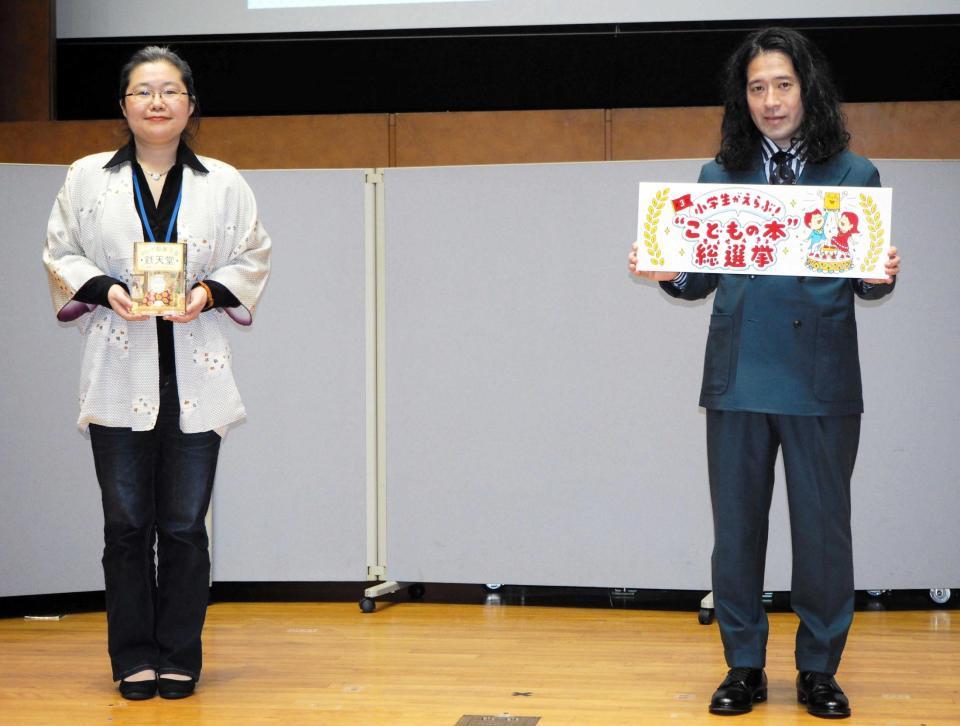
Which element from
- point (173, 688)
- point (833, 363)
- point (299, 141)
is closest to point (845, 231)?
point (833, 363)

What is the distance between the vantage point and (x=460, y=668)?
3078 mm

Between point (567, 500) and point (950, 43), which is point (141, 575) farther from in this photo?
point (950, 43)

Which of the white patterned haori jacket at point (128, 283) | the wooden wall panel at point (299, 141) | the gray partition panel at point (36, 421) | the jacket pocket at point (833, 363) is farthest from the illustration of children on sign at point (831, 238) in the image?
the wooden wall panel at point (299, 141)

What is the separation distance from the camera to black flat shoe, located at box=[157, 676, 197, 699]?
2.75 meters

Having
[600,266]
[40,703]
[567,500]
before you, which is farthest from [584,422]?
[40,703]

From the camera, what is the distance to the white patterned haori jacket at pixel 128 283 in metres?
2.70

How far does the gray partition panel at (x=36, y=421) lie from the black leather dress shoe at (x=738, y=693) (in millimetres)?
2240

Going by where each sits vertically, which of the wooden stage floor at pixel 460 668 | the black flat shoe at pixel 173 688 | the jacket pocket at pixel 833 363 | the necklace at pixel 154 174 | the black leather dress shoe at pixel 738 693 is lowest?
the wooden stage floor at pixel 460 668

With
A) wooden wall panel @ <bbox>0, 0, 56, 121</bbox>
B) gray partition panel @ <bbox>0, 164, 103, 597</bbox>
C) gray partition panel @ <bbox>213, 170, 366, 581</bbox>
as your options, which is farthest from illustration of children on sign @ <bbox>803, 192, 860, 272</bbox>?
wooden wall panel @ <bbox>0, 0, 56, 121</bbox>

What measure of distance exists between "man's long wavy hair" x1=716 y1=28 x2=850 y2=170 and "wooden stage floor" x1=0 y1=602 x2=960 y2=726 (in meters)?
1.22

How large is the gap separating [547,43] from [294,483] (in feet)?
6.68

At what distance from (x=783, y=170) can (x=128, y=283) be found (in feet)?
4.94

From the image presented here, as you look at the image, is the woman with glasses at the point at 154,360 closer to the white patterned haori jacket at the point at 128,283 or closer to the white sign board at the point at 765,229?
the white patterned haori jacket at the point at 128,283

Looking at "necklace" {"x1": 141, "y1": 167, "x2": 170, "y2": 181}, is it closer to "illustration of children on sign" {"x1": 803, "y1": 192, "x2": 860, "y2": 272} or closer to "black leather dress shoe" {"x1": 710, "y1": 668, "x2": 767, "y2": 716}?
"illustration of children on sign" {"x1": 803, "y1": 192, "x2": 860, "y2": 272}
